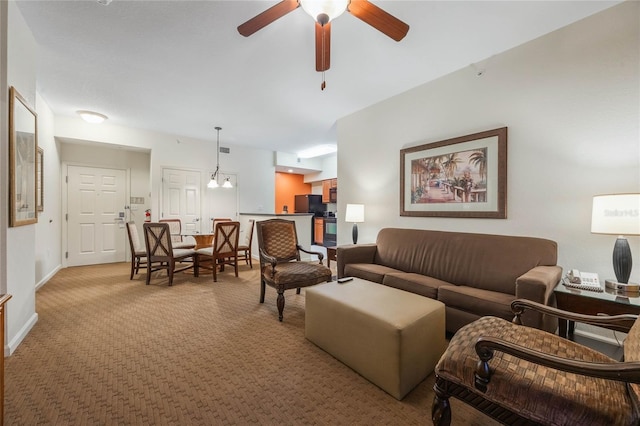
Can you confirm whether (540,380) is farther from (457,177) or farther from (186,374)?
(457,177)

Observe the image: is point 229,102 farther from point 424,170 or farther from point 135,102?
point 424,170

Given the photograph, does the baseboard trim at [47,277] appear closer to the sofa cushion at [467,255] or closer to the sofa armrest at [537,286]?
the sofa cushion at [467,255]

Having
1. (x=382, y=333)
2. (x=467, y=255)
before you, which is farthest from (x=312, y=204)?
(x=382, y=333)

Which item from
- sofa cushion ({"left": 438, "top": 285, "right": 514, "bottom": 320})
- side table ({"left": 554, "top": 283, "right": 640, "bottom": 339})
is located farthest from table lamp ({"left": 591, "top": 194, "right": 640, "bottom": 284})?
sofa cushion ({"left": 438, "top": 285, "right": 514, "bottom": 320})

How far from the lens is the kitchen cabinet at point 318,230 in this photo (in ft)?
25.7

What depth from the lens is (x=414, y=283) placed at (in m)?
2.53

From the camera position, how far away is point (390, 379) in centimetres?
159

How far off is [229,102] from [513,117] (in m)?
3.65

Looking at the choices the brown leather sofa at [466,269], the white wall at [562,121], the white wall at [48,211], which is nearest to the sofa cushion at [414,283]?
the brown leather sofa at [466,269]

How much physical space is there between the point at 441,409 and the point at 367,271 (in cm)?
181

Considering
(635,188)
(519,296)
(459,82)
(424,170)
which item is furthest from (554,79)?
(519,296)

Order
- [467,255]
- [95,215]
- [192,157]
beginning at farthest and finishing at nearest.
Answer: [192,157] < [95,215] < [467,255]

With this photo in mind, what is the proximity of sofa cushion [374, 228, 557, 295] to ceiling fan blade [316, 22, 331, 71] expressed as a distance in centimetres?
219

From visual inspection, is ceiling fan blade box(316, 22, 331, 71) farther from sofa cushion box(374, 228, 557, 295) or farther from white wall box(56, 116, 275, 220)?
white wall box(56, 116, 275, 220)
